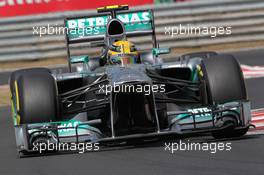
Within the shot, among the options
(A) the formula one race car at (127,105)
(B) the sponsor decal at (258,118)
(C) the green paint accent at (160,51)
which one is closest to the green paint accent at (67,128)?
(A) the formula one race car at (127,105)

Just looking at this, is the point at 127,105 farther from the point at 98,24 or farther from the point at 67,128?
the point at 98,24

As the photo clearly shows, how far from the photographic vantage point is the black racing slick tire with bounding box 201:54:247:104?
976cm

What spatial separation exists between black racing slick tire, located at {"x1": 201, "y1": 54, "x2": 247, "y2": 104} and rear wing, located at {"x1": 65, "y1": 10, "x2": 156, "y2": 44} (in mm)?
2210

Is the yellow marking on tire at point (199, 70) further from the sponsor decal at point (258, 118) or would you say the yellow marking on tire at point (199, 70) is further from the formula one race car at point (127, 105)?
the sponsor decal at point (258, 118)

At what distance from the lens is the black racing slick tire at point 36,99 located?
31.4 ft

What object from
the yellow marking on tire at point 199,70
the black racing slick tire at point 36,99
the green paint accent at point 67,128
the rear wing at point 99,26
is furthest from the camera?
the rear wing at point 99,26

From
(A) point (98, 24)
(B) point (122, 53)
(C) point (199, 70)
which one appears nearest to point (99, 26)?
(A) point (98, 24)

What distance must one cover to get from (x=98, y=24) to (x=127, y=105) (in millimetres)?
2651

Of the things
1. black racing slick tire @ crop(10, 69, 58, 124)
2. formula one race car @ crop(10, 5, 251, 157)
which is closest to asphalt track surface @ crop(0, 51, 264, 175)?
formula one race car @ crop(10, 5, 251, 157)

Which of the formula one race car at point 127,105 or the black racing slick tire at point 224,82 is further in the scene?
the black racing slick tire at point 224,82

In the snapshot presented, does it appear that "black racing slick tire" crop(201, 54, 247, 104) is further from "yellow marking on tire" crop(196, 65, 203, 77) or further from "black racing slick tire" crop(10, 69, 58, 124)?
"black racing slick tire" crop(10, 69, 58, 124)

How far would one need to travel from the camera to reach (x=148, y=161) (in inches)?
337

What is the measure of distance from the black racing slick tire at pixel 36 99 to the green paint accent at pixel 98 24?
224cm

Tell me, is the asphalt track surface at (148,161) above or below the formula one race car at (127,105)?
below
